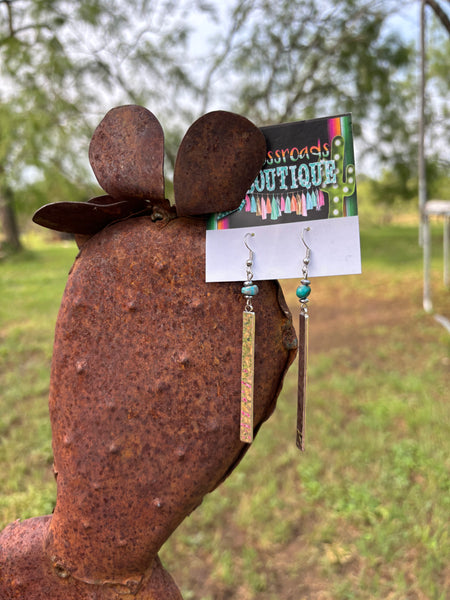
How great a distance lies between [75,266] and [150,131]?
0.24m

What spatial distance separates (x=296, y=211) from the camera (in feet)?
2.06

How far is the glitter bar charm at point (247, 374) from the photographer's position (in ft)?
2.05

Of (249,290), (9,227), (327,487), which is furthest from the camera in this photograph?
(9,227)

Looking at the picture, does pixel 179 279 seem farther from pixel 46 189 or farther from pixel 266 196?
pixel 46 189

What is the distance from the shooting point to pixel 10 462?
2.18m

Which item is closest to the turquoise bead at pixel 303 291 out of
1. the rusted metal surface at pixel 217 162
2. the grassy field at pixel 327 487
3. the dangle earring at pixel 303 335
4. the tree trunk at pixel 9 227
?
the dangle earring at pixel 303 335

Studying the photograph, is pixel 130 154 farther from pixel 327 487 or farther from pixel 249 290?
pixel 327 487

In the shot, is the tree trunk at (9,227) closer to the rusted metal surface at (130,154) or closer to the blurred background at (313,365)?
the blurred background at (313,365)

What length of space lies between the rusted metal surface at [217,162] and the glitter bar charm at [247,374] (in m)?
0.16

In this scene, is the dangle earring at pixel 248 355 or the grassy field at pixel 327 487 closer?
the dangle earring at pixel 248 355

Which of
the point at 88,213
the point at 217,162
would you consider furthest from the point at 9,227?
the point at 217,162

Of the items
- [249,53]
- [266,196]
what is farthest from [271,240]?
[249,53]

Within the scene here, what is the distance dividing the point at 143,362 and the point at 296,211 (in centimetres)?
30

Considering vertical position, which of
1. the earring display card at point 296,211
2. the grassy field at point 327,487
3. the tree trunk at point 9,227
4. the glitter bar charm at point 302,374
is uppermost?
the tree trunk at point 9,227
